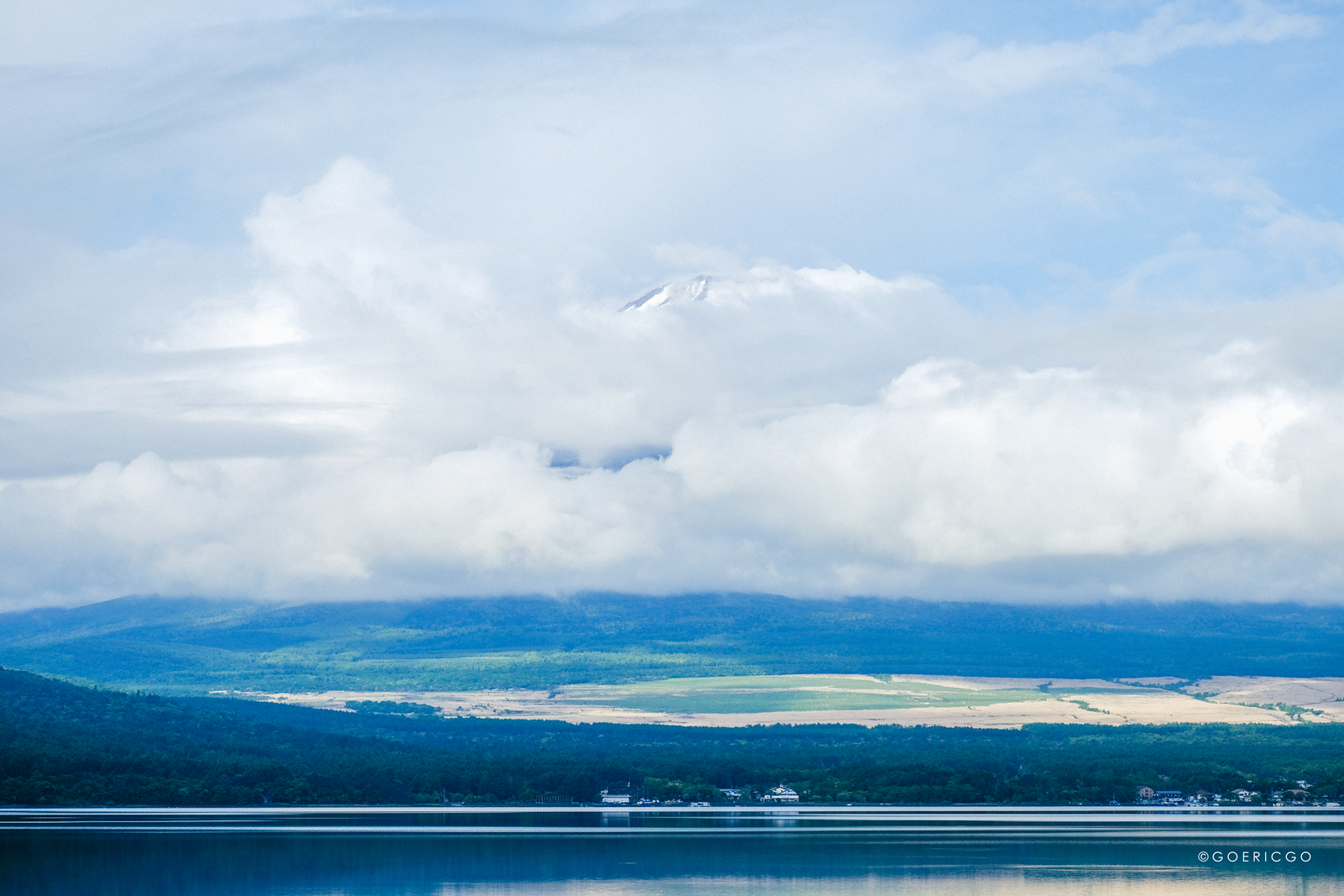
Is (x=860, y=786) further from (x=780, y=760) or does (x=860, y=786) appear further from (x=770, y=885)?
(x=770, y=885)

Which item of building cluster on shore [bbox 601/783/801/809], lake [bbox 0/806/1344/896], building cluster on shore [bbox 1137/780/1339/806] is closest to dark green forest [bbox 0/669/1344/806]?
building cluster on shore [bbox 601/783/801/809]

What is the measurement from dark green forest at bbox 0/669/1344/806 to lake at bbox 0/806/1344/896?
13.3 metres

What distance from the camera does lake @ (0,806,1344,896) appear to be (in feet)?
216

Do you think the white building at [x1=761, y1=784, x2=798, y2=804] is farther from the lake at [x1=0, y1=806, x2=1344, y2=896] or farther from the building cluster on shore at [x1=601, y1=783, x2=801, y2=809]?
the lake at [x1=0, y1=806, x2=1344, y2=896]

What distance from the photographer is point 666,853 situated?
80250 mm

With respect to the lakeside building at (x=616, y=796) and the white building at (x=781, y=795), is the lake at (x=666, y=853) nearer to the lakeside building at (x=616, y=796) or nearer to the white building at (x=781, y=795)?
the lakeside building at (x=616, y=796)

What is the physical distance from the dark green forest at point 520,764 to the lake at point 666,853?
43.5 feet

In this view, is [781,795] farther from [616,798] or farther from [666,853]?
[666,853]

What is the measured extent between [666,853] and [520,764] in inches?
2442

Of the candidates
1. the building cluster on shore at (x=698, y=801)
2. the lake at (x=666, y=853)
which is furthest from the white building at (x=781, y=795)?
the lake at (x=666, y=853)

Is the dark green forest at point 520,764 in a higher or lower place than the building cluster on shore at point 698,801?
higher

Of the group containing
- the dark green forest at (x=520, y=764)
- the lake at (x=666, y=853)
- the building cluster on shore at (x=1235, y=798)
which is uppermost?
the dark green forest at (x=520, y=764)

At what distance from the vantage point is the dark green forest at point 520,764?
125312mm

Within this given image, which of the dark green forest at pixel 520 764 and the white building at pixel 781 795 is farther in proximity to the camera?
the white building at pixel 781 795
